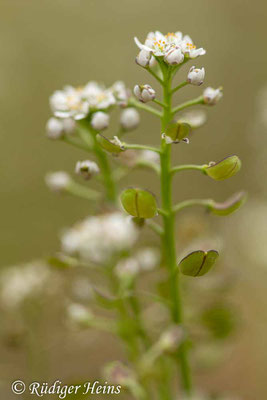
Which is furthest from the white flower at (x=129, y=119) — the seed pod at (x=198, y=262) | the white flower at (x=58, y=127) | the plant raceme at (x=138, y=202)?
the seed pod at (x=198, y=262)

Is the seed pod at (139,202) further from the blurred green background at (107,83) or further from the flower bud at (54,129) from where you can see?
the blurred green background at (107,83)

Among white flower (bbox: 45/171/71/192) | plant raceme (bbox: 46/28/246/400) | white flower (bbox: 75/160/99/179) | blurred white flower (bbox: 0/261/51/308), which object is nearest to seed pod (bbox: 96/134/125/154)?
plant raceme (bbox: 46/28/246/400)

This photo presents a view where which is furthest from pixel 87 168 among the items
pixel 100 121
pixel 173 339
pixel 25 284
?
pixel 25 284

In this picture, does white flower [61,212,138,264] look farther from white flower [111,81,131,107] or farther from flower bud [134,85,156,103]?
flower bud [134,85,156,103]

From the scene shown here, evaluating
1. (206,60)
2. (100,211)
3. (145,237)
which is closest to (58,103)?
(100,211)

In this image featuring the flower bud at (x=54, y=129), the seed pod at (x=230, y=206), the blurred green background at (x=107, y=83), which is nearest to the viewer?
the seed pod at (x=230, y=206)

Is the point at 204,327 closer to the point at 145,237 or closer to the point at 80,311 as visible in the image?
the point at 80,311

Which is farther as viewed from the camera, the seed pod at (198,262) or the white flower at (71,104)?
the white flower at (71,104)
